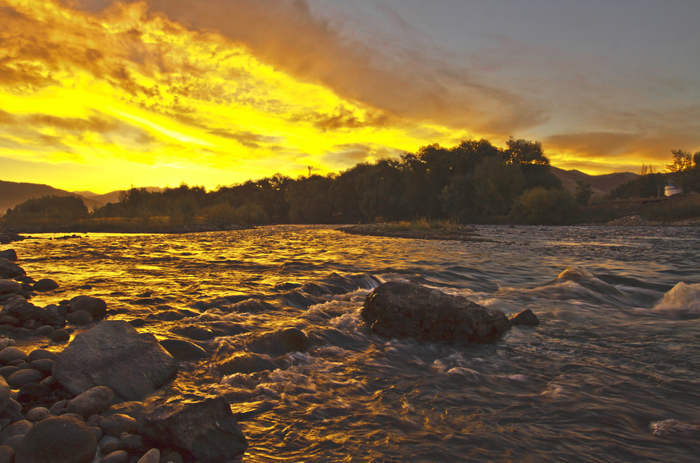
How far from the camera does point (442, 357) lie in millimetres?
5109

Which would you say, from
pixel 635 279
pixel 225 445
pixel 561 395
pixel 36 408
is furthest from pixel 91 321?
pixel 635 279

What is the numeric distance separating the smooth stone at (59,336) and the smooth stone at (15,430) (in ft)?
8.83

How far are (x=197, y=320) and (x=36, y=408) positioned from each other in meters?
3.25

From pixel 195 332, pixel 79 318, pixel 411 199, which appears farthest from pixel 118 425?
pixel 411 199

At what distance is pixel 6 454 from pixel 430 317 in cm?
511

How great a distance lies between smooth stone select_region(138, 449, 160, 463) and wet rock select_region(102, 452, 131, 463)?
132 millimetres

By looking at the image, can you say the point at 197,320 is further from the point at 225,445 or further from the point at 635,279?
the point at 635,279

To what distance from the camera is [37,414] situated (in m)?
2.99

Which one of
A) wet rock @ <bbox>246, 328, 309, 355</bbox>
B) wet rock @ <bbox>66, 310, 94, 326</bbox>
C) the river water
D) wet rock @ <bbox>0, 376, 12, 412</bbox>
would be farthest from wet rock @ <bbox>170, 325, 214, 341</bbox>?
wet rock @ <bbox>0, 376, 12, 412</bbox>

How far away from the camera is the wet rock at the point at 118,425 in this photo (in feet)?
9.53

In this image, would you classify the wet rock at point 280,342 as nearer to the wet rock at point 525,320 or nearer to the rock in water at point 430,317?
the rock in water at point 430,317

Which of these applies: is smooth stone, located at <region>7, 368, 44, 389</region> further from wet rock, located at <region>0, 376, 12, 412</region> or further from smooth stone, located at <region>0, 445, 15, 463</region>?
smooth stone, located at <region>0, 445, 15, 463</region>

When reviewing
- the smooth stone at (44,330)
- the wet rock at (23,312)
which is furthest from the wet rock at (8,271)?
the smooth stone at (44,330)

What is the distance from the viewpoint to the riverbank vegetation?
154 ft
